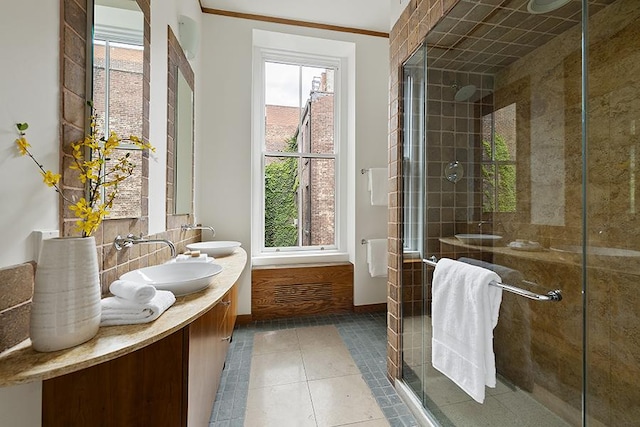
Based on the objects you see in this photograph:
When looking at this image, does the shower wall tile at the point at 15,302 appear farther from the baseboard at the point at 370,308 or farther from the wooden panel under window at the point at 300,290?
the baseboard at the point at 370,308

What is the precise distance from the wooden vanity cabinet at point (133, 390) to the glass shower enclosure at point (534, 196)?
1.26 meters

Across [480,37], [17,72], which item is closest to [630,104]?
[480,37]

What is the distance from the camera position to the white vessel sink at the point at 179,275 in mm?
1093

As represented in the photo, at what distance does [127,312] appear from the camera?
84 cm

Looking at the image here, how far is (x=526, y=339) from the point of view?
1663mm

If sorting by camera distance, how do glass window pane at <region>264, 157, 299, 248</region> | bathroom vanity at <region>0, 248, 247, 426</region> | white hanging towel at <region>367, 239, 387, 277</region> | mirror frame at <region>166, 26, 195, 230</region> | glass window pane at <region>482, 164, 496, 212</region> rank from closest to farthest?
bathroom vanity at <region>0, 248, 247, 426</region>, mirror frame at <region>166, 26, 195, 230</region>, glass window pane at <region>482, 164, 496, 212</region>, white hanging towel at <region>367, 239, 387, 277</region>, glass window pane at <region>264, 157, 299, 248</region>

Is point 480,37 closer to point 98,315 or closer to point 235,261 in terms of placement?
point 235,261

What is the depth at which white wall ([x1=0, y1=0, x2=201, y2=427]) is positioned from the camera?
0.68m

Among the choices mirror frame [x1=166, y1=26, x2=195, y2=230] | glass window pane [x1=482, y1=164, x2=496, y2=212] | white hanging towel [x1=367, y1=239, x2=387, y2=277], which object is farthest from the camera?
white hanging towel [x1=367, y1=239, x2=387, y2=277]

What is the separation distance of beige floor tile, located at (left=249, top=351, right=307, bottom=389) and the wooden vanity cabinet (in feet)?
3.05

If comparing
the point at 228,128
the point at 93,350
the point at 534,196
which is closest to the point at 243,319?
the point at 228,128

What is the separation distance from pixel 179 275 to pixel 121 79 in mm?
900

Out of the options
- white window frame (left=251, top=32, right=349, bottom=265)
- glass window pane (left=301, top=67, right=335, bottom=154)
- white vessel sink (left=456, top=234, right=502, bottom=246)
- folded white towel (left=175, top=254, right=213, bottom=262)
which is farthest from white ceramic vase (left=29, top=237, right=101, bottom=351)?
glass window pane (left=301, top=67, right=335, bottom=154)

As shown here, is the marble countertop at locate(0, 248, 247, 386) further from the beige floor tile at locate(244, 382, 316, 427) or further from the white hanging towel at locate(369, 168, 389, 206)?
the white hanging towel at locate(369, 168, 389, 206)
